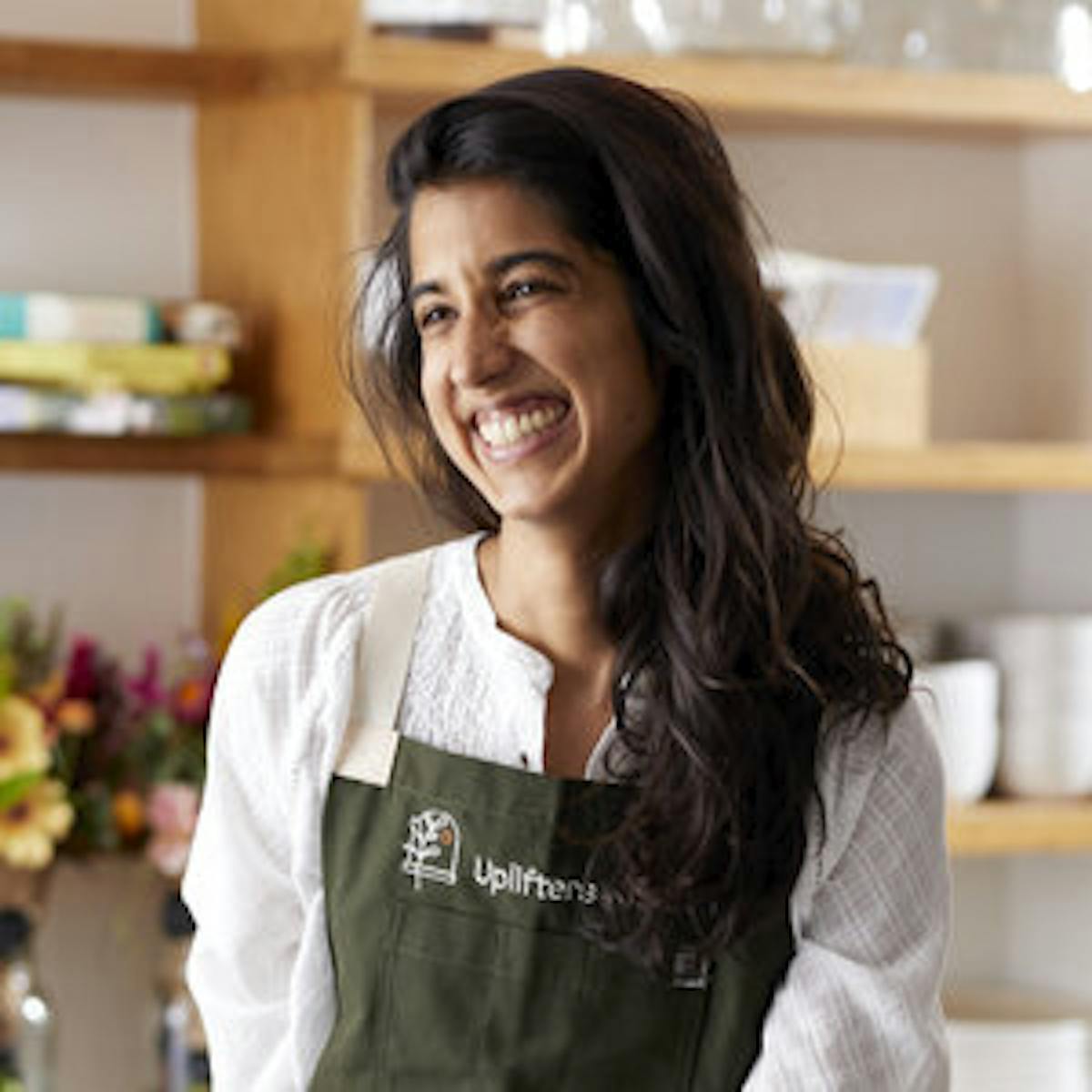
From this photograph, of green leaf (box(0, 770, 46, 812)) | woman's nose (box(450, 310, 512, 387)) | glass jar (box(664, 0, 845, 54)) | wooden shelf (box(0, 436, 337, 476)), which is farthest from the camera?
glass jar (box(664, 0, 845, 54))

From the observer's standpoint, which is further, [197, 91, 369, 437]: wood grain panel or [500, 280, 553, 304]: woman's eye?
[197, 91, 369, 437]: wood grain panel

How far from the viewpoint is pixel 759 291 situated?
72.8 inches

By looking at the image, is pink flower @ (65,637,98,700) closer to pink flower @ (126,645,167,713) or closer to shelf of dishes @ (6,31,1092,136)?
pink flower @ (126,645,167,713)

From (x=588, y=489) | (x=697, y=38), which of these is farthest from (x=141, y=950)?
(x=588, y=489)

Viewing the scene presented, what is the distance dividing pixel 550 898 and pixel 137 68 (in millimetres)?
1372

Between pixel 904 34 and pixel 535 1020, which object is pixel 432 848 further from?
pixel 904 34

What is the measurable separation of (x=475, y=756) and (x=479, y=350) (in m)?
0.30

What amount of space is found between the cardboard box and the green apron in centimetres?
120

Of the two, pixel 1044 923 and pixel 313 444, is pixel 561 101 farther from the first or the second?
pixel 1044 923

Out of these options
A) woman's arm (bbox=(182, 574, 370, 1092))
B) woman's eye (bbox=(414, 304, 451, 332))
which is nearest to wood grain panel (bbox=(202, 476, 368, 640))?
woman's arm (bbox=(182, 574, 370, 1092))

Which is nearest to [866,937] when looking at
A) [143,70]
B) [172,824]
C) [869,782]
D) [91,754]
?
[869,782]

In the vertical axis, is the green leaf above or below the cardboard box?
below

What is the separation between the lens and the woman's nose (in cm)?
179

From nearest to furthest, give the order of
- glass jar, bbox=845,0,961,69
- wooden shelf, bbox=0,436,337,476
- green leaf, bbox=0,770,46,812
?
1. green leaf, bbox=0,770,46,812
2. wooden shelf, bbox=0,436,337,476
3. glass jar, bbox=845,0,961,69
